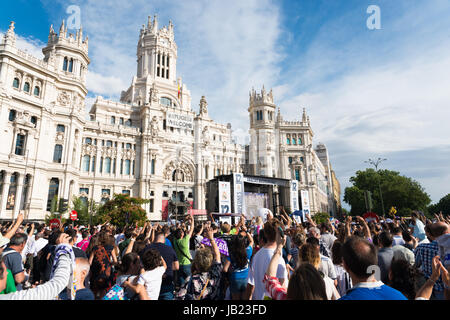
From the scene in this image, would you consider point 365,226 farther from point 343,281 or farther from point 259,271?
point 259,271

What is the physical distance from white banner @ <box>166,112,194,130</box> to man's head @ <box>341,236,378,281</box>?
171 feet

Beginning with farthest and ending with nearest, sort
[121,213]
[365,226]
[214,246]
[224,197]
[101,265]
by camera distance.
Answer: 1. [224,197]
2. [121,213]
3. [365,226]
4. [101,265]
5. [214,246]

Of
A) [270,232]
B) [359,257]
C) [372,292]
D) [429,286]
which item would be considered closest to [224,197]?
[270,232]

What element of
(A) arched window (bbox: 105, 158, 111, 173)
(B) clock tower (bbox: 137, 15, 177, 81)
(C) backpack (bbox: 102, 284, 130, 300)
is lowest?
(C) backpack (bbox: 102, 284, 130, 300)

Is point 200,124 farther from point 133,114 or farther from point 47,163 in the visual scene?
point 47,163

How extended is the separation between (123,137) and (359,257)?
49895 mm

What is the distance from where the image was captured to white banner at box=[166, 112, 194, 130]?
52.8m

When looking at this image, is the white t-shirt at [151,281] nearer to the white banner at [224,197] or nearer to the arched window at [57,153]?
the white banner at [224,197]

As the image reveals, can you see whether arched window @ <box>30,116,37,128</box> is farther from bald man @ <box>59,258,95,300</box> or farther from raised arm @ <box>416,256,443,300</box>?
raised arm @ <box>416,256,443,300</box>

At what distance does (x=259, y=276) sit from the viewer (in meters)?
3.90

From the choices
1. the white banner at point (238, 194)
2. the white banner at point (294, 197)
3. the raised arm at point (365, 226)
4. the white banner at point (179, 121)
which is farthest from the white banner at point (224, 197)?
the raised arm at point (365, 226)

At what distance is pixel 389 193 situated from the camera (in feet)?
193

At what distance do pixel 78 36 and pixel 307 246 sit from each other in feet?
169

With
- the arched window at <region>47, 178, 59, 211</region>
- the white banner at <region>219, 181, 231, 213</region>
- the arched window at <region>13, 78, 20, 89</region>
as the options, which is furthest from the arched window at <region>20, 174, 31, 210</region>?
the white banner at <region>219, 181, 231, 213</region>
